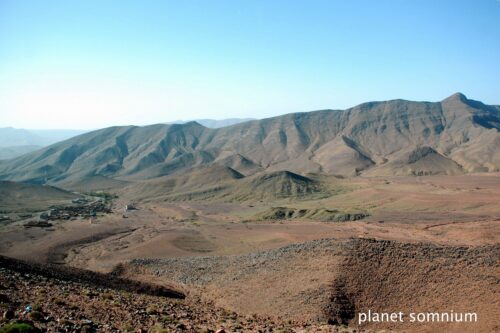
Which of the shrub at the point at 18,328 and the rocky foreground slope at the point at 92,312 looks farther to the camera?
the rocky foreground slope at the point at 92,312

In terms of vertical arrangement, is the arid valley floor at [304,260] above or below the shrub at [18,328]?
below

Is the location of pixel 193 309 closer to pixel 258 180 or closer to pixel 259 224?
pixel 259 224

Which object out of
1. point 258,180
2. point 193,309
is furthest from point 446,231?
point 258,180

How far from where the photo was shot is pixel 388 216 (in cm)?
8331

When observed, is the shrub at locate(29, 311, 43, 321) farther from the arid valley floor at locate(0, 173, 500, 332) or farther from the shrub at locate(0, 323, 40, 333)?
the arid valley floor at locate(0, 173, 500, 332)

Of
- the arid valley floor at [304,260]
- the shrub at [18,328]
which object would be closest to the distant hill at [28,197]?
the arid valley floor at [304,260]

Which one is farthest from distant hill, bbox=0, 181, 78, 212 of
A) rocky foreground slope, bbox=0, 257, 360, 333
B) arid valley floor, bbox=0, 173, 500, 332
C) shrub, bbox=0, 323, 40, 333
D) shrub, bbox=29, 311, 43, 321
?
shrub, bbox=0, 323, 40, 333

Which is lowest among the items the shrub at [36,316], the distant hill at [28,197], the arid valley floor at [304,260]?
the distant hill at [28,197]

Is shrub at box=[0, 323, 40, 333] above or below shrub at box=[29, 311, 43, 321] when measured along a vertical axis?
above

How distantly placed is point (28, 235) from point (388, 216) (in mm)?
66045

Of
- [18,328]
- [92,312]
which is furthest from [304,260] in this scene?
[18,328]

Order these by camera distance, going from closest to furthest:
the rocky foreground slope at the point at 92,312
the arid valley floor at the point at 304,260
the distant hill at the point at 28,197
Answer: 1. the rocky foreground slope at the point at 92,312
2. the arid valley floor at the point at 304,260
3. the distant hill at the point at 28,197

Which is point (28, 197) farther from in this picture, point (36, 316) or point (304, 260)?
point (36, 316)

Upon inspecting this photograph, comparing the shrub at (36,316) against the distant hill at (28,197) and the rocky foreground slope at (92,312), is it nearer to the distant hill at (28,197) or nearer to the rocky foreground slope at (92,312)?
the rocky foreground slope at (92,312)
